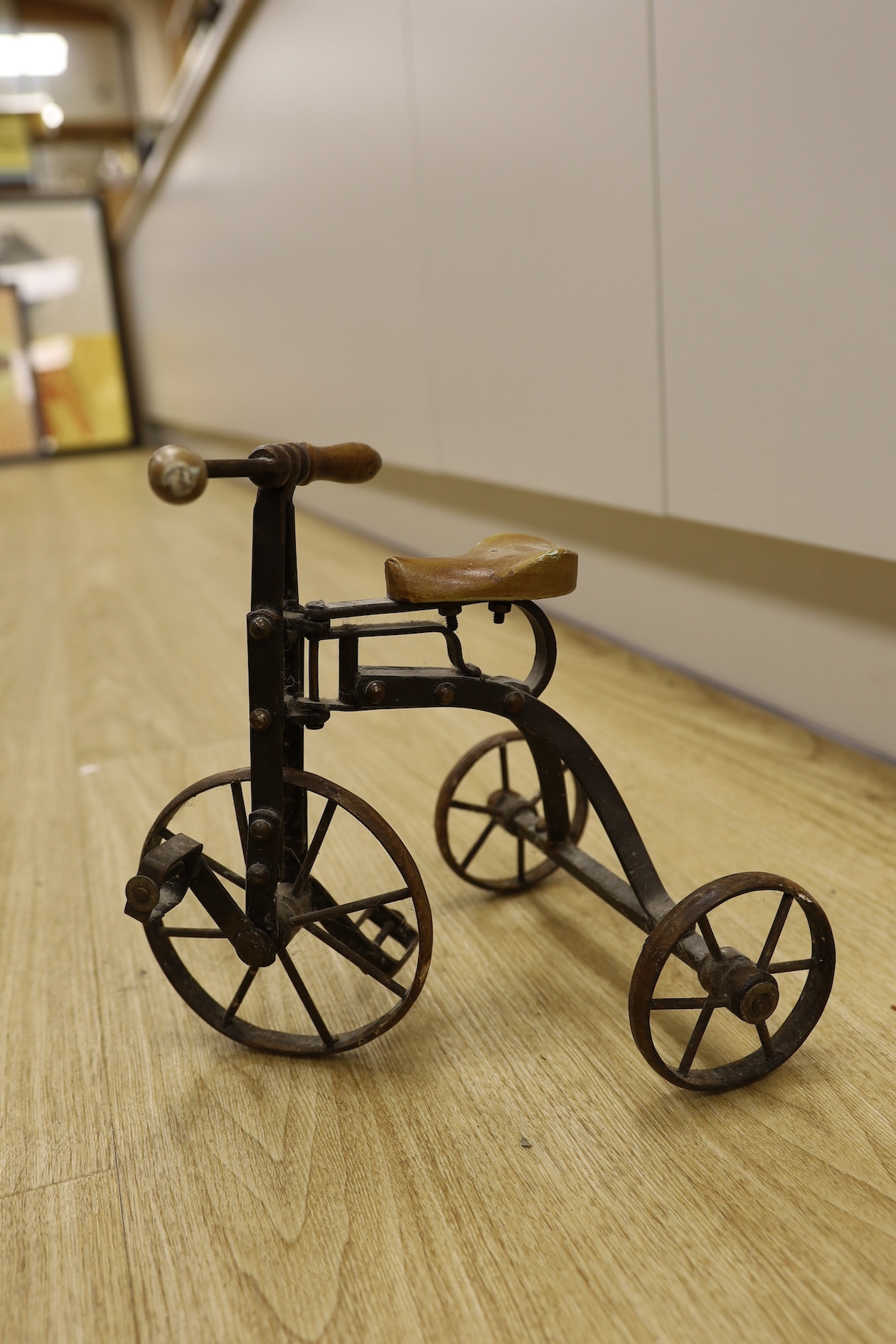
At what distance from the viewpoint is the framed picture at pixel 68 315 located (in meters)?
4.91

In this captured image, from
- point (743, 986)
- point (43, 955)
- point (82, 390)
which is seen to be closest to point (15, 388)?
point (82, 390)

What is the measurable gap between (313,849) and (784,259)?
1.95ft

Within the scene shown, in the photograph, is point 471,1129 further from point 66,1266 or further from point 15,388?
point 15,388

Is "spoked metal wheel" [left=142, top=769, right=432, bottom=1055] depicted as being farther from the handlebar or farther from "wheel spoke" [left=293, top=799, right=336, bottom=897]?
the handlebar

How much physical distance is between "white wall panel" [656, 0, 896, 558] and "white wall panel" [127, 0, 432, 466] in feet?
2.30

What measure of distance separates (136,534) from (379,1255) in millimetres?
2312

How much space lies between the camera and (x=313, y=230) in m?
2.02

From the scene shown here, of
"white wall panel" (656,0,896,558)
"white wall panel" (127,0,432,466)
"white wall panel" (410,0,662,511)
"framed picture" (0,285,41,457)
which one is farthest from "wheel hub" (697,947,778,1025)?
"framed picture" (0,285,41,457)

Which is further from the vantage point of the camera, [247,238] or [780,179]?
[247,238]

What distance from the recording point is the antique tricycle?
522 millimetres

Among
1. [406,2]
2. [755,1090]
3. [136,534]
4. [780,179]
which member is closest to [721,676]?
[780,179]

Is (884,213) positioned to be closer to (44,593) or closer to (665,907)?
(665,907)

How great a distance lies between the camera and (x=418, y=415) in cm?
168

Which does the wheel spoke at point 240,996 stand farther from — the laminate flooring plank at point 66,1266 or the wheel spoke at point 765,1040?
the wheel spoke at point 765,1040
